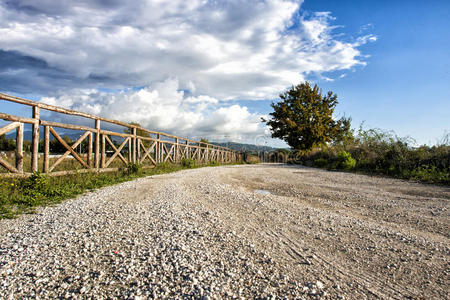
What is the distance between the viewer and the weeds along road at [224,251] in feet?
7.57

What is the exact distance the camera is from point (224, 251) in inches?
118

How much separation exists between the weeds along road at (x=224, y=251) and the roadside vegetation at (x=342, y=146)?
7447 mm

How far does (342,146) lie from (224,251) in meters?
20.2

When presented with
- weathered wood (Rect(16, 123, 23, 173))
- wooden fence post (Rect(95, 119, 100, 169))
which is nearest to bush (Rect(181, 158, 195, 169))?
wooden fence post (Rect(95, 119, 100, 169))

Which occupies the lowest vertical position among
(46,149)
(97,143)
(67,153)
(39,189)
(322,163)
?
(39,189)

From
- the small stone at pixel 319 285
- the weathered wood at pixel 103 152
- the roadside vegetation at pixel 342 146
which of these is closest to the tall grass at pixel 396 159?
the roadside vegetation at pixel 342 146

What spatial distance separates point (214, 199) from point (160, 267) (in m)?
3.39

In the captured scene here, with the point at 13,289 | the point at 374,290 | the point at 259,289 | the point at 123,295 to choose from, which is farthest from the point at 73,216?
the point at 374,290

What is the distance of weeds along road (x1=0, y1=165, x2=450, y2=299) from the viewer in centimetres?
231

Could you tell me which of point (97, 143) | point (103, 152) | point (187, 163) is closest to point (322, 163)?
point (187, 163)

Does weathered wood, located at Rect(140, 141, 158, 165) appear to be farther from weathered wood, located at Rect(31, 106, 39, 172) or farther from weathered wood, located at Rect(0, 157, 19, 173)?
weathered wood, located at Rect(0, 157, 19, 173)

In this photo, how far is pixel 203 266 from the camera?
8.65 feet

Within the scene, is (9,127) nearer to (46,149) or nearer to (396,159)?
(46,149)

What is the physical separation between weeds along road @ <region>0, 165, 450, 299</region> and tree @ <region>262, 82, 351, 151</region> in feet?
80.8
